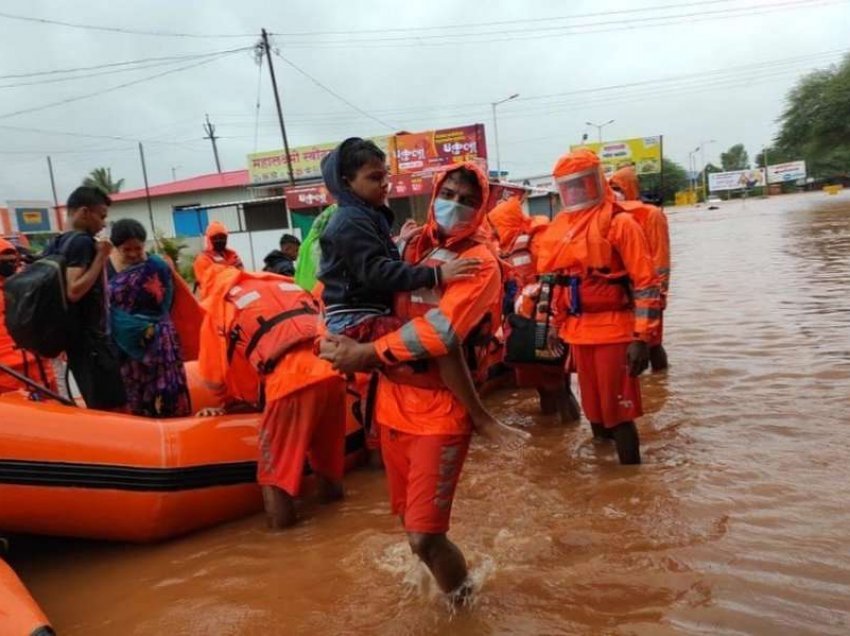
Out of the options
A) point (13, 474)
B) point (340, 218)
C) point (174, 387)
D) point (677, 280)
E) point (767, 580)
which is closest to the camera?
point (340, 218)

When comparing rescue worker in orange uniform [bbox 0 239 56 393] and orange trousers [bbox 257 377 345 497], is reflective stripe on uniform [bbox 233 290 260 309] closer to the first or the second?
orange trousers [bbox 257 377 345 497]

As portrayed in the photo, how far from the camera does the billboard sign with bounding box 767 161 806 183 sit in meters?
77.5

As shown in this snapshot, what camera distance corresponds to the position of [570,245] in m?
3.96

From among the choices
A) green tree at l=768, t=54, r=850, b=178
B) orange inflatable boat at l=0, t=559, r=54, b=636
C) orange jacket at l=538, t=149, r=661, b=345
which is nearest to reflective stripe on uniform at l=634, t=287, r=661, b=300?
orange jacket at l=538, t=149, r=661, b=345

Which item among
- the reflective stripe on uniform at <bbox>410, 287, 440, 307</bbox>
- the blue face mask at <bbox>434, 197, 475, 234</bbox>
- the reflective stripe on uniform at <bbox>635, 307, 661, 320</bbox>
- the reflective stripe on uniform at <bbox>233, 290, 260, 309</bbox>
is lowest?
the reflective stripe on uniform at <bbox>635, 307, 661, 320</bbox>

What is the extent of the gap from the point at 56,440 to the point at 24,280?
2.70 ft

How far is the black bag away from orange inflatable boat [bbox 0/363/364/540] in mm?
1995

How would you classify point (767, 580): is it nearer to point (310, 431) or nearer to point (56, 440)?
point (310, 431)

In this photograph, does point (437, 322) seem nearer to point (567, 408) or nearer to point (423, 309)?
point (423, 309)

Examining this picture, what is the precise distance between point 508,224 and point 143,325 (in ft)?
10.8

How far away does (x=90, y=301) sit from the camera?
3.90m

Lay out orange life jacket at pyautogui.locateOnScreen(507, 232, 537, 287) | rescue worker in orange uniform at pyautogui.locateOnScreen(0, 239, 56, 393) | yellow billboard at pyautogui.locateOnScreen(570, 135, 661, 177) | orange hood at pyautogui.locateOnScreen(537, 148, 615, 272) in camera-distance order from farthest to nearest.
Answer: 1. yellow billboard at pyautogui.locateOnScreen(570, 135, 661, 177)
2. orange life jacket at pyautogui.locateOnScreen(507, 232, 537, 287)
3. rescue worker in orange uniform at pyautogui.locateOnScreen(0, 239, 56, 393)
4. orange hood at pyautogui.locateOnScreen(537, 148, 615, 272)

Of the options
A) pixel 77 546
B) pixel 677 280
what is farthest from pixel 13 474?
pixel 677 280

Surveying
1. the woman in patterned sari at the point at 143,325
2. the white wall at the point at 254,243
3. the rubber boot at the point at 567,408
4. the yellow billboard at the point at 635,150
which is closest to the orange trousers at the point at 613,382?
the rubber boot at the point at 567,408
